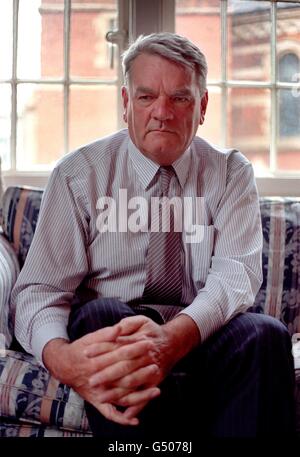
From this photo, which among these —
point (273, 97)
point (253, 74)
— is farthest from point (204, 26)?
point (273, 97)

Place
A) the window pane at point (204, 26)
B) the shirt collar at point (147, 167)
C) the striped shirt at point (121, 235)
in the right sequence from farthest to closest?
the window pane at point (204, 26), the shirt collar at point (147, 167), the striped shirt at point (121, 235)

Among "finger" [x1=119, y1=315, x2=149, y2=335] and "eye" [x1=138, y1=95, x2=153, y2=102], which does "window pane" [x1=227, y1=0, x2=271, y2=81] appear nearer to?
"eye" [x1=138, y1=95, x2=153, y2=102]

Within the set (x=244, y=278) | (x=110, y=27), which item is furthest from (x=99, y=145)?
(x=110, y=27)

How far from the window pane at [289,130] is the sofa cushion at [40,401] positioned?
141cm

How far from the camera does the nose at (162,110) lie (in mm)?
1593

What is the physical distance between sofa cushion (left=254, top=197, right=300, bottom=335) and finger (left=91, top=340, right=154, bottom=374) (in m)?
0.69

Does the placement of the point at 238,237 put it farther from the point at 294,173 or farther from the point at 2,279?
the point at 294,173

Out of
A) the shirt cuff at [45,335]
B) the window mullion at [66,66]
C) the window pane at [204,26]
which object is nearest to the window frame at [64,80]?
the window mullion at [66,66]

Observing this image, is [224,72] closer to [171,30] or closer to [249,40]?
[249,40]

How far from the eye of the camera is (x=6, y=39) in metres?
2.42

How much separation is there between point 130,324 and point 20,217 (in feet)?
2.48

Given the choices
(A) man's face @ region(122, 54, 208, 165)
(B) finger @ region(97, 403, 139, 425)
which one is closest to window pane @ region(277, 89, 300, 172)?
(A) man's face @ region(122, 54, 208, 165)

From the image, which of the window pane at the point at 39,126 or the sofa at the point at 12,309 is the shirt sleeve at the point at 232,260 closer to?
the sofa at the point at 12,309
